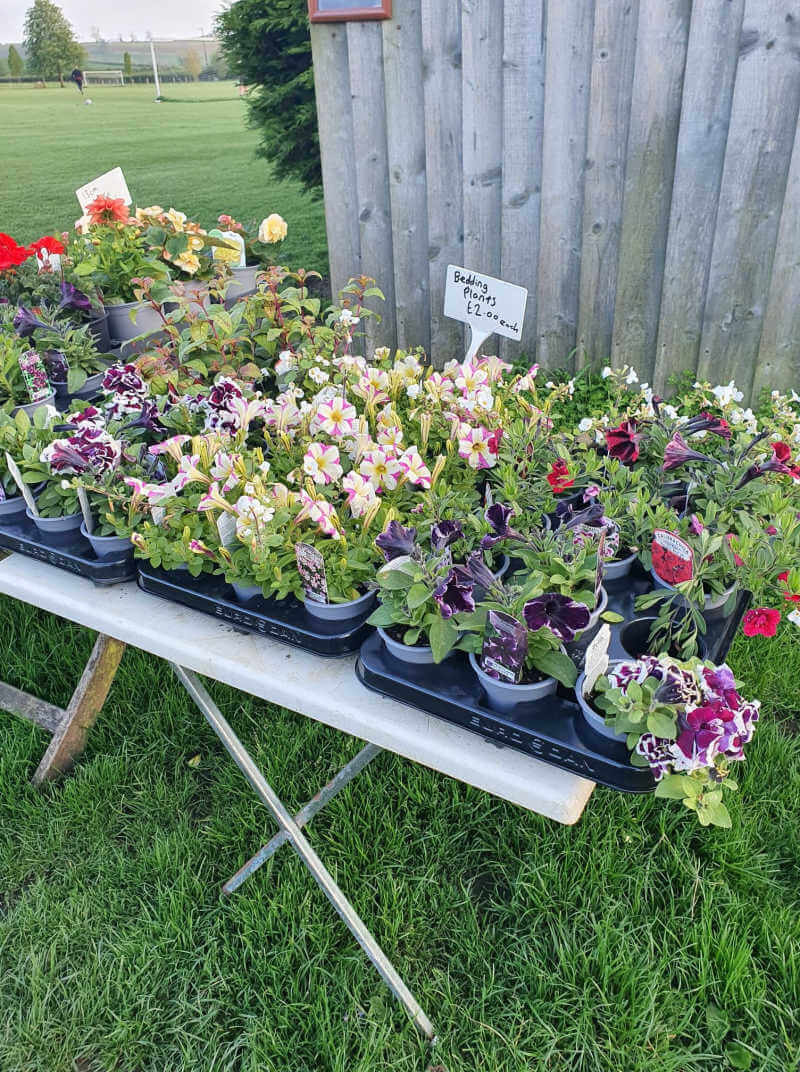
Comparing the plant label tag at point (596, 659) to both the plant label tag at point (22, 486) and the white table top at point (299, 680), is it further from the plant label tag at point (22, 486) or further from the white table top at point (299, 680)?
the plant label tag at point (22, 486)

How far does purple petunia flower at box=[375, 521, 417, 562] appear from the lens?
46.7 inches

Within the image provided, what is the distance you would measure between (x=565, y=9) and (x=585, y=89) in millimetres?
242

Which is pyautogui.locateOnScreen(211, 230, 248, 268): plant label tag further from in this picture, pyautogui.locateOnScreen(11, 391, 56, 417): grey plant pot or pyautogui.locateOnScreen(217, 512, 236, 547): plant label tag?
pyautogui.locateOnScreen(217, 512, 236, 547): plant label tag

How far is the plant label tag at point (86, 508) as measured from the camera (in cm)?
139

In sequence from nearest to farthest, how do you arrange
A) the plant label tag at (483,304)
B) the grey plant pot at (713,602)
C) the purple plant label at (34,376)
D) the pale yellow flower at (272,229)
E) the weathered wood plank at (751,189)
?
the grey plant pot at (713,602) < the purple plant label at (34,376) < the plant label tag at (483,304) < the weathered wood plank at (751,189) < the pale yellow flower at (272,229)

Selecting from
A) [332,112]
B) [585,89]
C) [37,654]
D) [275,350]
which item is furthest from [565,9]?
[37,654]

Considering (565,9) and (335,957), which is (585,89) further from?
(335,957)

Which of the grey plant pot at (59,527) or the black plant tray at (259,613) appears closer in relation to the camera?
the black plant tray at (259,613)

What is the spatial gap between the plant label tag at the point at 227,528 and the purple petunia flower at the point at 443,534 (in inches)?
12.9

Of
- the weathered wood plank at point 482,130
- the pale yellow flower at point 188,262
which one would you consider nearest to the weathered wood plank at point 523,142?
the weathered wood plank at point 482,130

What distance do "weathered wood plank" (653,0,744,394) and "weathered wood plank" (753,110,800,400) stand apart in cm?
21

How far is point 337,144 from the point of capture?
3.22 metres

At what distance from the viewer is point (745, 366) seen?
110 inches

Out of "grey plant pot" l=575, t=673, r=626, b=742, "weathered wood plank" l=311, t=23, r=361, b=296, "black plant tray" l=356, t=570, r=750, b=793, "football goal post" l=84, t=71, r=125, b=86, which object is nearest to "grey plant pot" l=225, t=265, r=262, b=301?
"weathered wood plank" l=311, t=23, r=361, b=296
